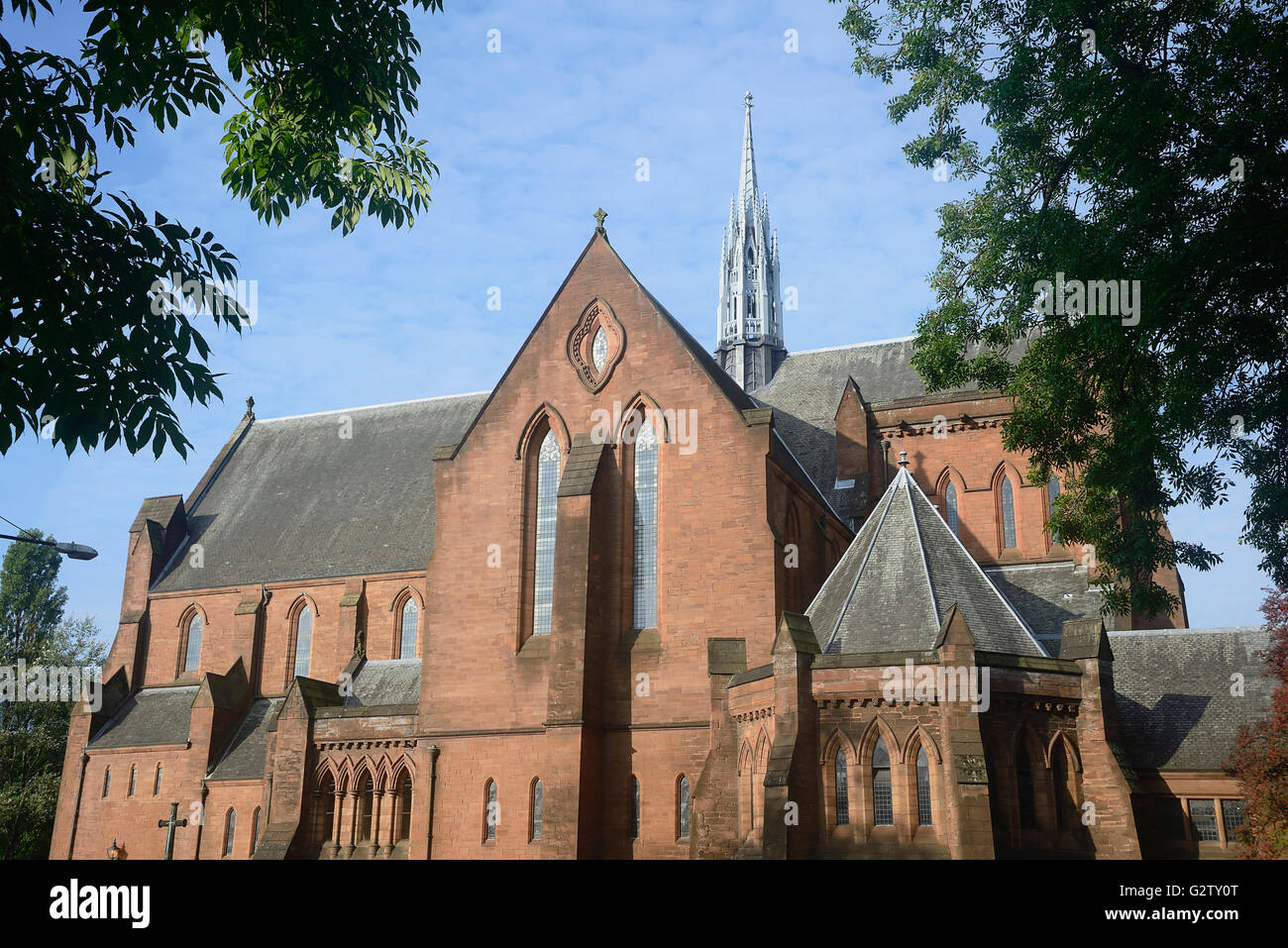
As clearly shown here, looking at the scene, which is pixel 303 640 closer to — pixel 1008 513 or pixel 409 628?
pixel 409 628

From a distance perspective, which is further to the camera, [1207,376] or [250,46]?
[1207,376]

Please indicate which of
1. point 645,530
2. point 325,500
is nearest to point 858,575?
point 645,530

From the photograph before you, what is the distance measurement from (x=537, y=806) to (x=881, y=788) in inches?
386

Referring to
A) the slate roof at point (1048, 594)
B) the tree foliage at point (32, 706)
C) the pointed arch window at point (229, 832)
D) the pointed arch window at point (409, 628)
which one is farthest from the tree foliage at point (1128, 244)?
the tree foliage at point (32, 706)

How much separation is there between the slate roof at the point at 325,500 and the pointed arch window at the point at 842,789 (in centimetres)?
2155

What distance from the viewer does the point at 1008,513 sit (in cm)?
3503

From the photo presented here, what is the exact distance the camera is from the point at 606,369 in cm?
3105

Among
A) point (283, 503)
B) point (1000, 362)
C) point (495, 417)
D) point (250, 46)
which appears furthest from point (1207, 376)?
point (283, 503)

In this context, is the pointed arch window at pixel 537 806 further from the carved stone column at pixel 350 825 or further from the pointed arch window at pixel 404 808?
the carved stone column at pixel 350 825

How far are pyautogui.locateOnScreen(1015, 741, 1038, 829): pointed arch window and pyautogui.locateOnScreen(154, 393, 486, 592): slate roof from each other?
23773 millimetres
